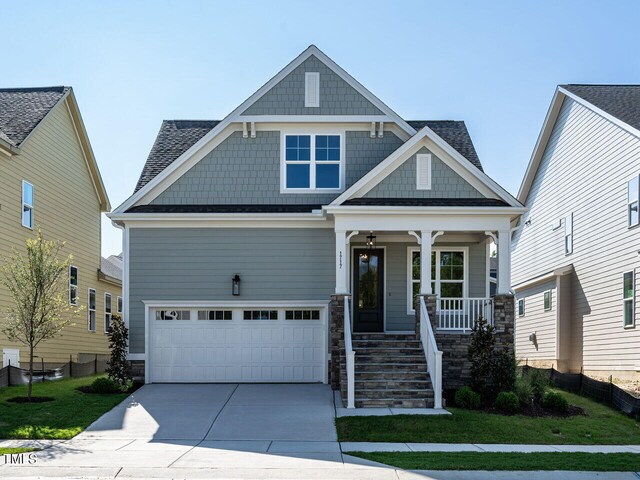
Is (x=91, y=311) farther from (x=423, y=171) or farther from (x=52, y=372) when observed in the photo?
(x=423, y=171)

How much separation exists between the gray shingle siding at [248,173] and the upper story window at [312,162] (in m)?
0.22

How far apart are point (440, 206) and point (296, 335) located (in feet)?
16.3

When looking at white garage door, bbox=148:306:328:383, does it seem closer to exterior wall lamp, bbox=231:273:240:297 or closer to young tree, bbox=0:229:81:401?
exterior wall lamp, bbox=231:273:240:297

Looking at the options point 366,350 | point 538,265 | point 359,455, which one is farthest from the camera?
point 538,265

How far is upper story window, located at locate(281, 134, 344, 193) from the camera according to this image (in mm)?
18984

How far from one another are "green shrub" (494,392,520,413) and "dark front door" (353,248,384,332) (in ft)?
15.6

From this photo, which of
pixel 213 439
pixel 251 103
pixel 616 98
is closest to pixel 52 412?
pixel 213 439

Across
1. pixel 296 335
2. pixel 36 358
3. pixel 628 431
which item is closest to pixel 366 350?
pixel 296 335

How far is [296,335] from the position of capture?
18.4 meters

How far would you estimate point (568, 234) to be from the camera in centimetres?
2245

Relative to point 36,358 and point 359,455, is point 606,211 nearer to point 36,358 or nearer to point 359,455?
point 359,455

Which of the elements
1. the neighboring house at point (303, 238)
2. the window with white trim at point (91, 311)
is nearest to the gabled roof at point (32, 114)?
the neighboring house at point (303, 238)

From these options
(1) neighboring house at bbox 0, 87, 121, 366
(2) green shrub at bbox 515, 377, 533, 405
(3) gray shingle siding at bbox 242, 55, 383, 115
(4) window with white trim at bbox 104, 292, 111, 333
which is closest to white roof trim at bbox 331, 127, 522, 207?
(3) gray shingle siding at bbox 242, 55, 383, 115

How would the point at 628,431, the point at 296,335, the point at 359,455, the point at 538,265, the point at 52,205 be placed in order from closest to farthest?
the point at 359,455
the point at 628,431
the point at 296,335
the point at 52,205
the point at 538,265
